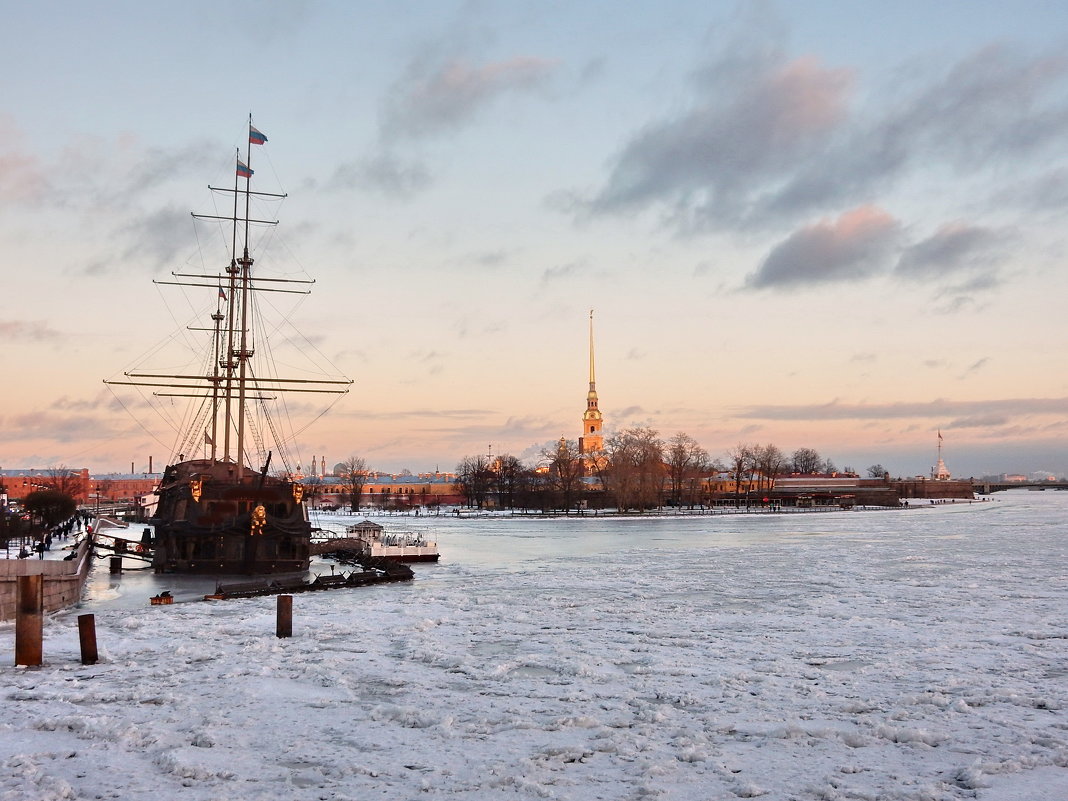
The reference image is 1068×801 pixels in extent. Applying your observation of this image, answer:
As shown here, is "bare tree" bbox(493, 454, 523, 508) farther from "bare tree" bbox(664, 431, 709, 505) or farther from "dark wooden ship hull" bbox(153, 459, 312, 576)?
"dark wooden ship hull" bbox(153, 459, 312, 576)

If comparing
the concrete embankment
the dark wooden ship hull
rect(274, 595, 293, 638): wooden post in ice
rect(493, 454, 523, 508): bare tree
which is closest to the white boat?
the dark wooden ship hull

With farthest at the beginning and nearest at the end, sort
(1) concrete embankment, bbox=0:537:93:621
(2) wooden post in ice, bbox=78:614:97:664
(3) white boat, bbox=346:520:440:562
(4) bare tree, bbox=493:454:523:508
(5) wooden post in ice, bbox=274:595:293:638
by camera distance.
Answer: (4) bare tree, bbox=493:454:523:508, (3) white boat, bbox=346:520:440:562, (1) concrete embankment, bbox=0:537:93:621, (5) wooden post in ice, bbox=274:595:293:638, (2) wooden post in ice, bbox=78:614:97:664

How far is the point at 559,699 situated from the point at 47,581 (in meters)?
20.6

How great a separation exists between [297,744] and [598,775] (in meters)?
4.41

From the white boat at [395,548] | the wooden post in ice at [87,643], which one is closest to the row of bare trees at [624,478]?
the white boat at [395,548]

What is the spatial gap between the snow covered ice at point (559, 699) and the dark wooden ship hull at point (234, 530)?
16.1 m

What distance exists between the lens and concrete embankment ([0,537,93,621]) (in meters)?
26.2

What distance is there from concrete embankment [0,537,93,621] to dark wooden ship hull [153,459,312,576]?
8.77 meters

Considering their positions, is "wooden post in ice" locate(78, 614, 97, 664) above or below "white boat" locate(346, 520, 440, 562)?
above

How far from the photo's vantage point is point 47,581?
29672 millimetres

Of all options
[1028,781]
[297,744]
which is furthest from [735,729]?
[297,744]

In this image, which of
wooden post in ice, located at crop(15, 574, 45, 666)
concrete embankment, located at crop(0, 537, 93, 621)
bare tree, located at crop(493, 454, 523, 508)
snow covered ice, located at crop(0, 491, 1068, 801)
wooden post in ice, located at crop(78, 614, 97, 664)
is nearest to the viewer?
snow covered ice, located at crop(0, 491, 1068, 801)

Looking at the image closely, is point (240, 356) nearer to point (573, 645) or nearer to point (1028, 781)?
point (573, 645)

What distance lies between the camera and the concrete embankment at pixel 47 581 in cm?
2616
